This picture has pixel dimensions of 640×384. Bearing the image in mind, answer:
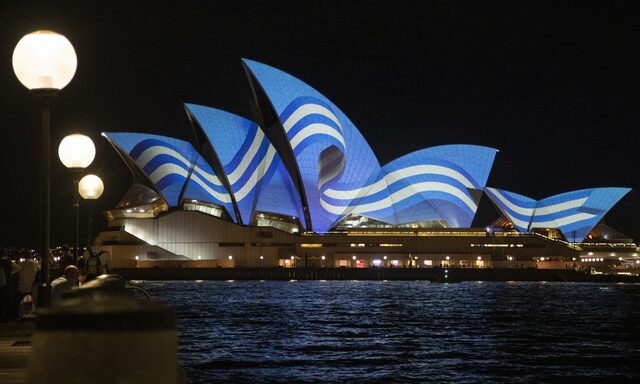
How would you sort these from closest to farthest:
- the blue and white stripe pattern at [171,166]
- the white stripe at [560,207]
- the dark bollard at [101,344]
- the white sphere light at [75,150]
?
the dark bollard at [101,344], the white sphere light at [75,150], the blue and white stripe pattern at [171,166], the white stripe at [560,207]

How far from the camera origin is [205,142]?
80312 millimetres

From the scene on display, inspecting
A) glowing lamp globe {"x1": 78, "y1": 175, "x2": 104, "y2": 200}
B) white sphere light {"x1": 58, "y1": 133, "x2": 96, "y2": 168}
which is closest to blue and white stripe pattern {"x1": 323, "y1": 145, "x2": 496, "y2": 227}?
glowing lamp globe {"x1": 78, "y1": 175, "x2": 104, "y2": 200}

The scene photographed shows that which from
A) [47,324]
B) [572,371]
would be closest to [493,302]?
[572,371]

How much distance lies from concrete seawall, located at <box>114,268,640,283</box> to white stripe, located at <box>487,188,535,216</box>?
9257mm

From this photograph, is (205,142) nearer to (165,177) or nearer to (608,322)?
(165,177)

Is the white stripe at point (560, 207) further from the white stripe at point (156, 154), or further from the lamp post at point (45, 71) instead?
the lamp post at point (45, 71)

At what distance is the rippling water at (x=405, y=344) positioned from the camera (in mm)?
15453

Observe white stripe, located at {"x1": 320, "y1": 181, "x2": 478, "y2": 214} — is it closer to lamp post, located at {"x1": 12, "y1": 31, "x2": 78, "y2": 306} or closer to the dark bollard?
lamp post, located at {"x1": 12, "y1": 31, "x2": 78, "y2": 306}

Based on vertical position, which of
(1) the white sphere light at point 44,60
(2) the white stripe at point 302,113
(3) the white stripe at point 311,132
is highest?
(2) the white stripe at point 302,113

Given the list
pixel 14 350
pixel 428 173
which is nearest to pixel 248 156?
pixel 428 173

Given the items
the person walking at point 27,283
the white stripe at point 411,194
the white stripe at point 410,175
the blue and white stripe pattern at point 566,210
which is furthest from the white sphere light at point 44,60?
the blue and white stripe pattern at point 566,210

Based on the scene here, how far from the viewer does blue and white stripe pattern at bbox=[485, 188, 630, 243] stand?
9494 cm

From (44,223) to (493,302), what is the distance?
3673cm

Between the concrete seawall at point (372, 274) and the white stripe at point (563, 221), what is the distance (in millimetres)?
8774
